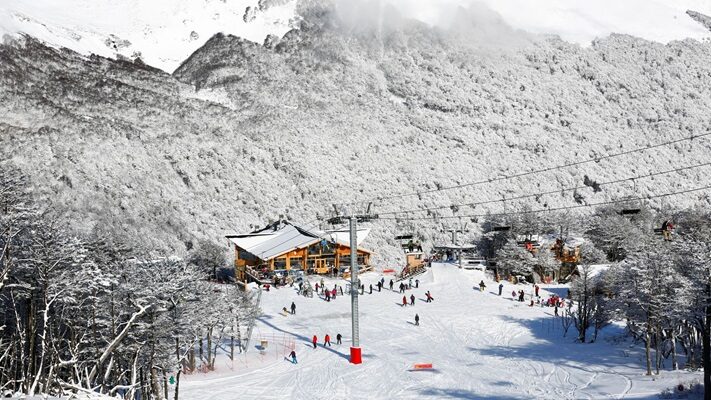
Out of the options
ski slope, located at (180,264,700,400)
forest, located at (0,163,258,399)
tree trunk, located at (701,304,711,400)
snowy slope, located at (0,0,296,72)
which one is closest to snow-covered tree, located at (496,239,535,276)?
ski slope, located at (180,264,700,400)

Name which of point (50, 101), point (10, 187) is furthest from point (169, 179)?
point (10, 187)

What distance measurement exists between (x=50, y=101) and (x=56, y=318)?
75.4m

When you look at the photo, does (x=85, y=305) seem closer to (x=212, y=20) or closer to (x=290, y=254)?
(x=290, y=254)

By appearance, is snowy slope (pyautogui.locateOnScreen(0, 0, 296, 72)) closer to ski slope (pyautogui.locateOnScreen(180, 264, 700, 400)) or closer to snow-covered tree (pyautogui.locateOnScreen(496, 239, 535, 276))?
snow-covered tree (pyautogui.locateOnScreen(496, 239, 535, 276))

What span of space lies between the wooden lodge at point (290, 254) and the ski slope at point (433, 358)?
31.1 ft

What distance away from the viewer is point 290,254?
62812 millimetres

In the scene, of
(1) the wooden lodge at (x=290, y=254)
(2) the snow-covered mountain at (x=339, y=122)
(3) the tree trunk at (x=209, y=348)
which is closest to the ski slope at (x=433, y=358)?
(3) the tree trunk at (x=209, y=348)

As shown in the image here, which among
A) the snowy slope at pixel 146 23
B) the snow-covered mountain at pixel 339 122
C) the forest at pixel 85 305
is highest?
the snowy slope at pixel 146 23

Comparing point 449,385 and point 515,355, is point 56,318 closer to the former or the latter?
point 449,385

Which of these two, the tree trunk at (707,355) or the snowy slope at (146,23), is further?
the snowy slope at (146,23)

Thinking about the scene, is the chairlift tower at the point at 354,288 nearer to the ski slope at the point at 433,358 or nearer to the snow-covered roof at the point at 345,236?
the ski slope at the point at 433,358

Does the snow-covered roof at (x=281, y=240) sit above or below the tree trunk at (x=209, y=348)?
above

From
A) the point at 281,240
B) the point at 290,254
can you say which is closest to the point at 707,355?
the point at 290,254

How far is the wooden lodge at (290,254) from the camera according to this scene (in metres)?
61.6
